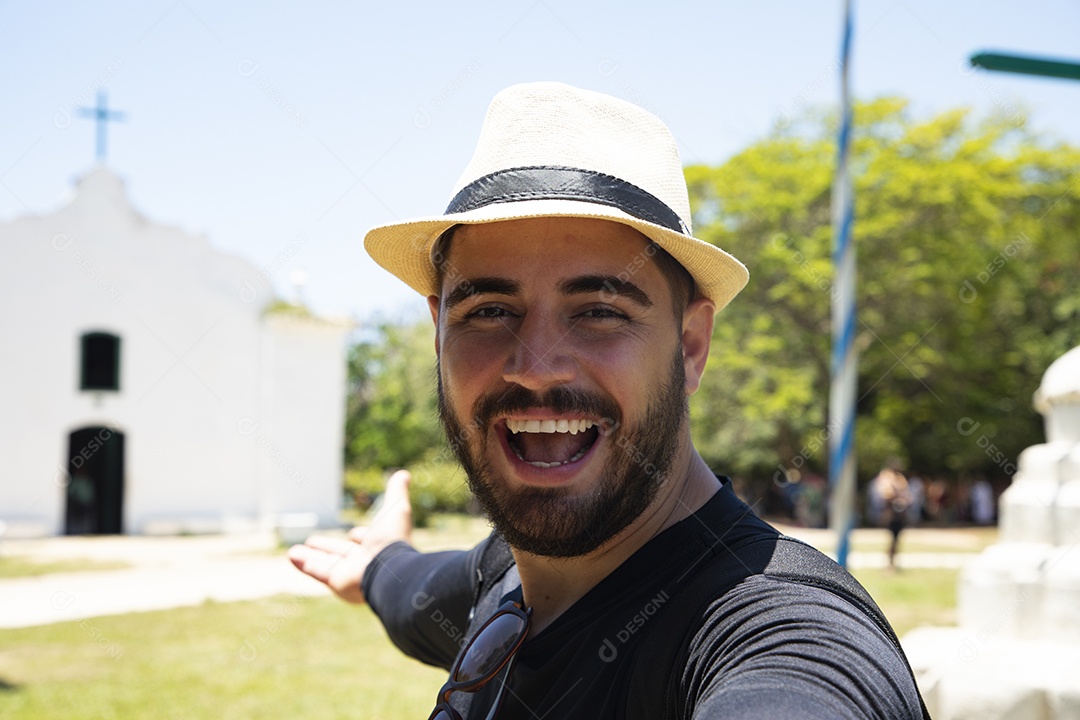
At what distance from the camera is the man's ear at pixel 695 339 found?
1.77 m

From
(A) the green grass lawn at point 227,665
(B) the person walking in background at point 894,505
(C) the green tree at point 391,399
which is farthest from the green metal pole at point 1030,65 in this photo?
(C) the green tree at point 391,399

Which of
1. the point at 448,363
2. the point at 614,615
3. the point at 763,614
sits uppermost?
the point at 448,363

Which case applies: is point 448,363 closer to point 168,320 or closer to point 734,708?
point 734,708

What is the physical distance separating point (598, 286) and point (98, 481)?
21.1 m

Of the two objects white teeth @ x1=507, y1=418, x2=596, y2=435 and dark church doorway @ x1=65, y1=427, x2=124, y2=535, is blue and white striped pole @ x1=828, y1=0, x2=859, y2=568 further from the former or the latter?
dark church doorway @ x1=65, y1=427, x2=124, y2=535

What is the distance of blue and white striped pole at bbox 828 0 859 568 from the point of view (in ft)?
17.4

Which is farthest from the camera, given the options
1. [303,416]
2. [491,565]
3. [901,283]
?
[901,283]

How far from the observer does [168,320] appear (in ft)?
66.8

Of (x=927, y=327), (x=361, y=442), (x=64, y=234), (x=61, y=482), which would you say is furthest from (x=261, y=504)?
(x=927, y=327)

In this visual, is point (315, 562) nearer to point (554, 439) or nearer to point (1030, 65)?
point (554, 439)

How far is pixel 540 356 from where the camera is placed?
5.08 ft

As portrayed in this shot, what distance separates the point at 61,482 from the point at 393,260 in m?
19.7

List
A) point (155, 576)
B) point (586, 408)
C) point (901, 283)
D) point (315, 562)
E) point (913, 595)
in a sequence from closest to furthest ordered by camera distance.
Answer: point (586, 408), point (315, 562), point (913, 595), point (155, 576), point (901, 283)

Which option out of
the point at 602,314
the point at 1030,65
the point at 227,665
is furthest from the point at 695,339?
the point at 227,665
